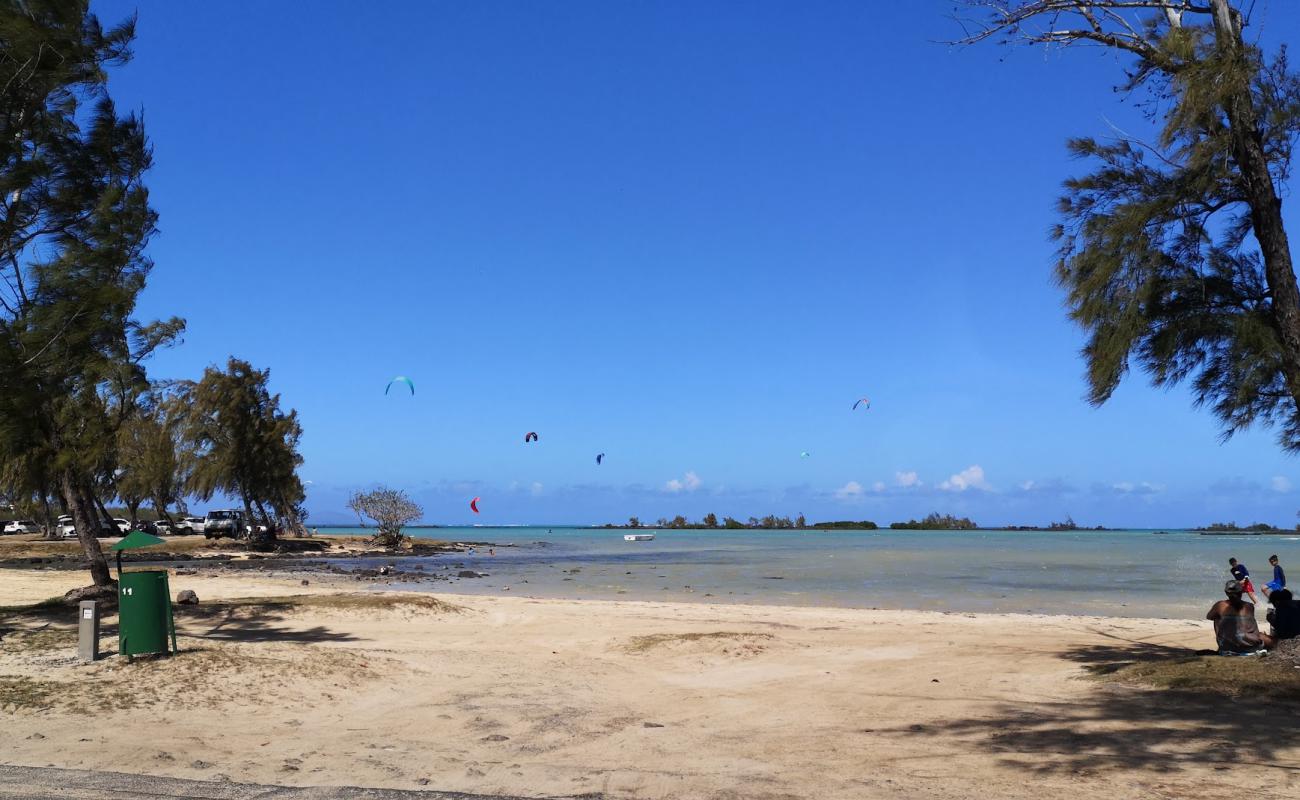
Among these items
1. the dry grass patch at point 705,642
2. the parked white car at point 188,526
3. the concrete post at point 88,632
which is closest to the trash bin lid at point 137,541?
the concrete post at point 88,632

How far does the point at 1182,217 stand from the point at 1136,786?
26.7 feet

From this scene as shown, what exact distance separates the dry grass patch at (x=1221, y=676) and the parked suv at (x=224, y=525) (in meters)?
62.4

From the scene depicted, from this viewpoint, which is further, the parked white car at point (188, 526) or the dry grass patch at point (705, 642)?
the parked white car at point (188, 526)

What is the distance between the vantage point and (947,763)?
26.0 ft

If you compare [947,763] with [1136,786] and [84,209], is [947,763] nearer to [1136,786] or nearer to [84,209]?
[1136,786]

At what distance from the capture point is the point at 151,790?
6.38 metres

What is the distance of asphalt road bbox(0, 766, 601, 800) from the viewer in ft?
20.3

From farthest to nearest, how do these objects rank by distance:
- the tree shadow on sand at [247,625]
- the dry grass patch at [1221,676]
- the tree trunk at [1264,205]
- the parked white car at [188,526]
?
1. the parked white car at [188,526]
2. the tree shadow on sand at [247,625]
3. the tree trunk at [1264,205]
4. the dry grass patch at [1221,676]

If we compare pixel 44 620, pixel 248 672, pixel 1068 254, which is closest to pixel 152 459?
pixel 44 620

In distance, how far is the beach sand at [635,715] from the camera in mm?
7348

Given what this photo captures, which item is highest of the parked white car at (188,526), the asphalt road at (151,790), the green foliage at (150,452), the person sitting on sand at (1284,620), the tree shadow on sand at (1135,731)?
the green foliage at (150,452)

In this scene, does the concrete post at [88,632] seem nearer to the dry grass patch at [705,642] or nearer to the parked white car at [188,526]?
the dry grass patch at [705,642]

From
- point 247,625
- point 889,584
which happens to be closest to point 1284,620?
point 247,625

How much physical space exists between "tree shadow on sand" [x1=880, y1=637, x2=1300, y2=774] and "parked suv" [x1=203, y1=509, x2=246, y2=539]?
6256cm
